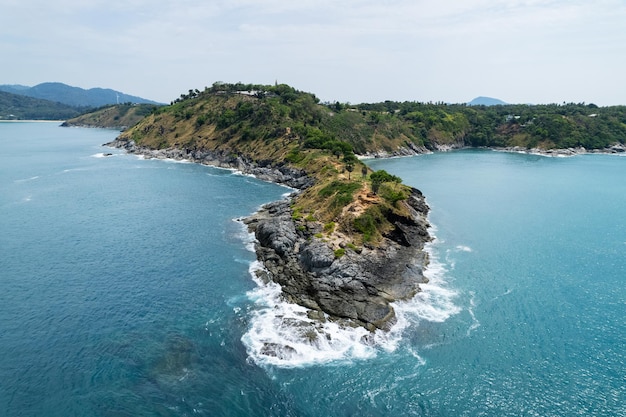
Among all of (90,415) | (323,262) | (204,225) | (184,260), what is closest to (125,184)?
(204,225)

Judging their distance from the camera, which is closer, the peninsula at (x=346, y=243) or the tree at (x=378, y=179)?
the peninsula at (x=346, y=243)

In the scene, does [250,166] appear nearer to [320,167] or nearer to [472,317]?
[320,167]

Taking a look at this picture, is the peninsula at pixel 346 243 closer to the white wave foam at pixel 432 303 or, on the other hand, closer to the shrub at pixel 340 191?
the shrub at pixel 340 191

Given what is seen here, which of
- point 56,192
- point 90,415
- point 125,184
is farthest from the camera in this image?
point 125,184

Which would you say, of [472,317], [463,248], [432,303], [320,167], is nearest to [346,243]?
[432,303]

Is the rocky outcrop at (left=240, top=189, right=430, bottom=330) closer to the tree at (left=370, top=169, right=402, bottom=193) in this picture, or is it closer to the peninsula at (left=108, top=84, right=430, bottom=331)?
the peninsula at (left=108, top=84, right=430, bottom=331)

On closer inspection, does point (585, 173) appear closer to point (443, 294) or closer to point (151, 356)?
point (443, 294)

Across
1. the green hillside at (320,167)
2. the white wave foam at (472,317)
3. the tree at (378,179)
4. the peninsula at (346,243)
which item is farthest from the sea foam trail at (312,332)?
the tree at (378,179)
